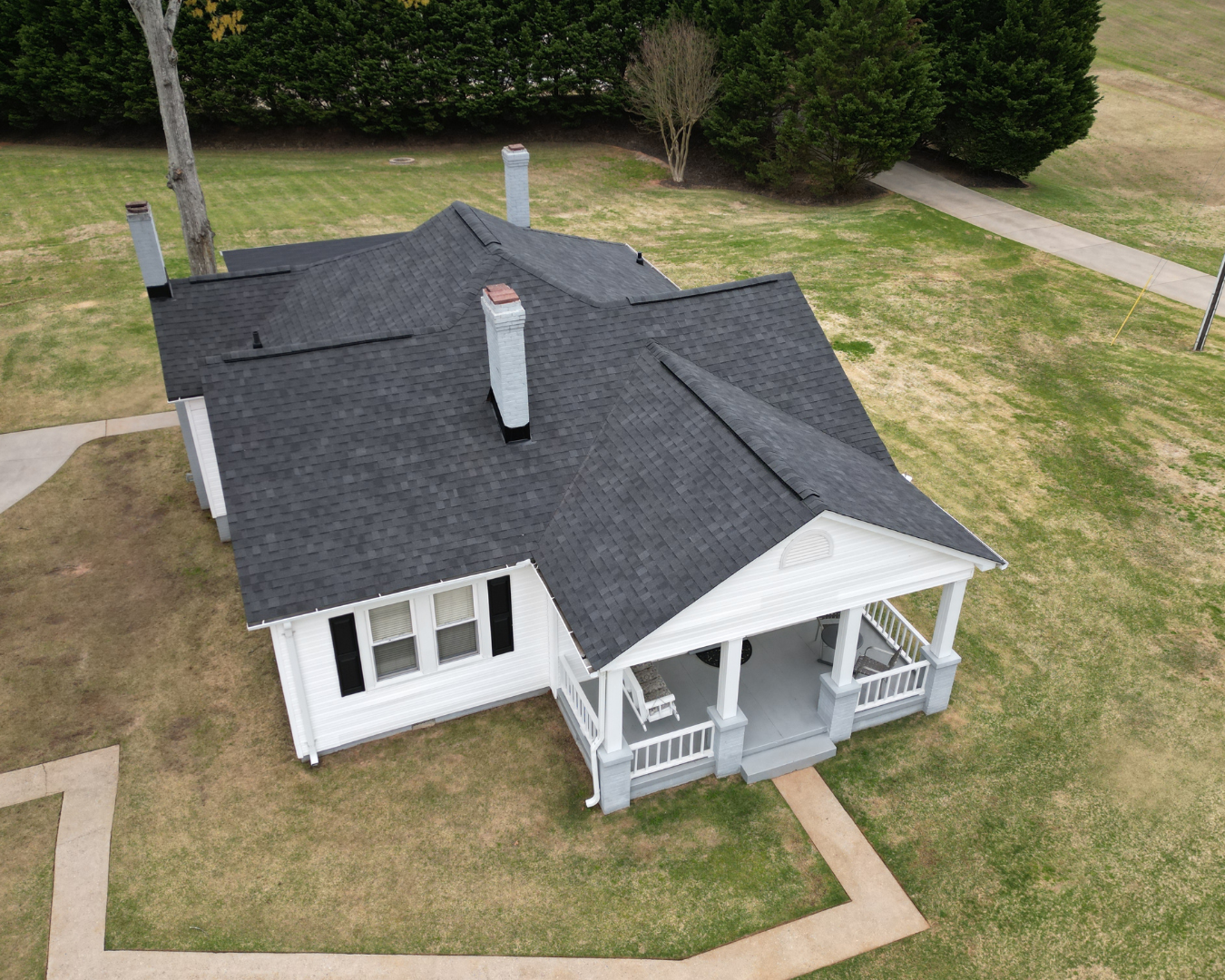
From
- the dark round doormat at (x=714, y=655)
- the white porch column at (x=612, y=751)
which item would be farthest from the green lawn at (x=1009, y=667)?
the dark round doormat at (x=714, y=655)

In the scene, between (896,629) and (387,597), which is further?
(896,629)

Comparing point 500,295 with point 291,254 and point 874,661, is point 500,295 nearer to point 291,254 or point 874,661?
point 874,661

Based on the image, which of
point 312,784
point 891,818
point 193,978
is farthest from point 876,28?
point 193,978

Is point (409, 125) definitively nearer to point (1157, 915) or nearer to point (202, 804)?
point (202, 804)

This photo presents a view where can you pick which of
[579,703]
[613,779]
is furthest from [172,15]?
[613,779]

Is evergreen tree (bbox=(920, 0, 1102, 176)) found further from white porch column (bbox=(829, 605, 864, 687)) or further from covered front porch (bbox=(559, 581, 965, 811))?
white porch column (bbox=(829, 605, 864, 687))

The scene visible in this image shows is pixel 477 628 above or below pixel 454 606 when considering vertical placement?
below

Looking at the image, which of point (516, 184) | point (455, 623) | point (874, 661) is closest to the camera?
point (455, 623)
